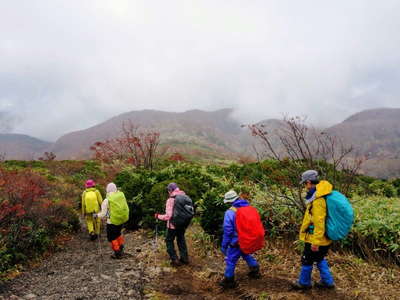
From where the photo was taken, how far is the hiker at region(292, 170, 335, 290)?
4.56m

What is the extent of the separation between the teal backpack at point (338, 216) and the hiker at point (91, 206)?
6.91 m

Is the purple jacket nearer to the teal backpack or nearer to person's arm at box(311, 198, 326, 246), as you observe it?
person's arm at box(311, 198, 326, 246)

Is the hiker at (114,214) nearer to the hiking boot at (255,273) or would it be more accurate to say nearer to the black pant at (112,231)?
the black pant at (112,231)

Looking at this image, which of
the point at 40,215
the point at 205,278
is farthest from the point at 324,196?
the point at 40,215

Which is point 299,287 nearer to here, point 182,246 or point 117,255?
point 182,246

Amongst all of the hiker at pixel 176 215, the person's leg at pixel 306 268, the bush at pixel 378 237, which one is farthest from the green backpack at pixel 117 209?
the bush at pixel 378 237

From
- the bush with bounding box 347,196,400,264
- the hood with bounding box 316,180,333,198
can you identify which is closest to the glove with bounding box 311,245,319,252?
the hood with bounding box 316,180,333,198

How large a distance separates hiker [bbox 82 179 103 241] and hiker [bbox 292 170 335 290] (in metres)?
6.32

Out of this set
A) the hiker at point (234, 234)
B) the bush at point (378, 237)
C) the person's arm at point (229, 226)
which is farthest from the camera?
the bush at point (378, 237)

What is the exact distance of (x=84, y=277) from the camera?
634cm

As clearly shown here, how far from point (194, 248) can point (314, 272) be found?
121 inches

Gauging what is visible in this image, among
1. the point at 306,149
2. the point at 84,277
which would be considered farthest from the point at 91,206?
the point at 306,149

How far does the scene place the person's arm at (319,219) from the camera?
179 inches

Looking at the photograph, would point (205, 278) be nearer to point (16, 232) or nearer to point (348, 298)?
point (348, 298)
